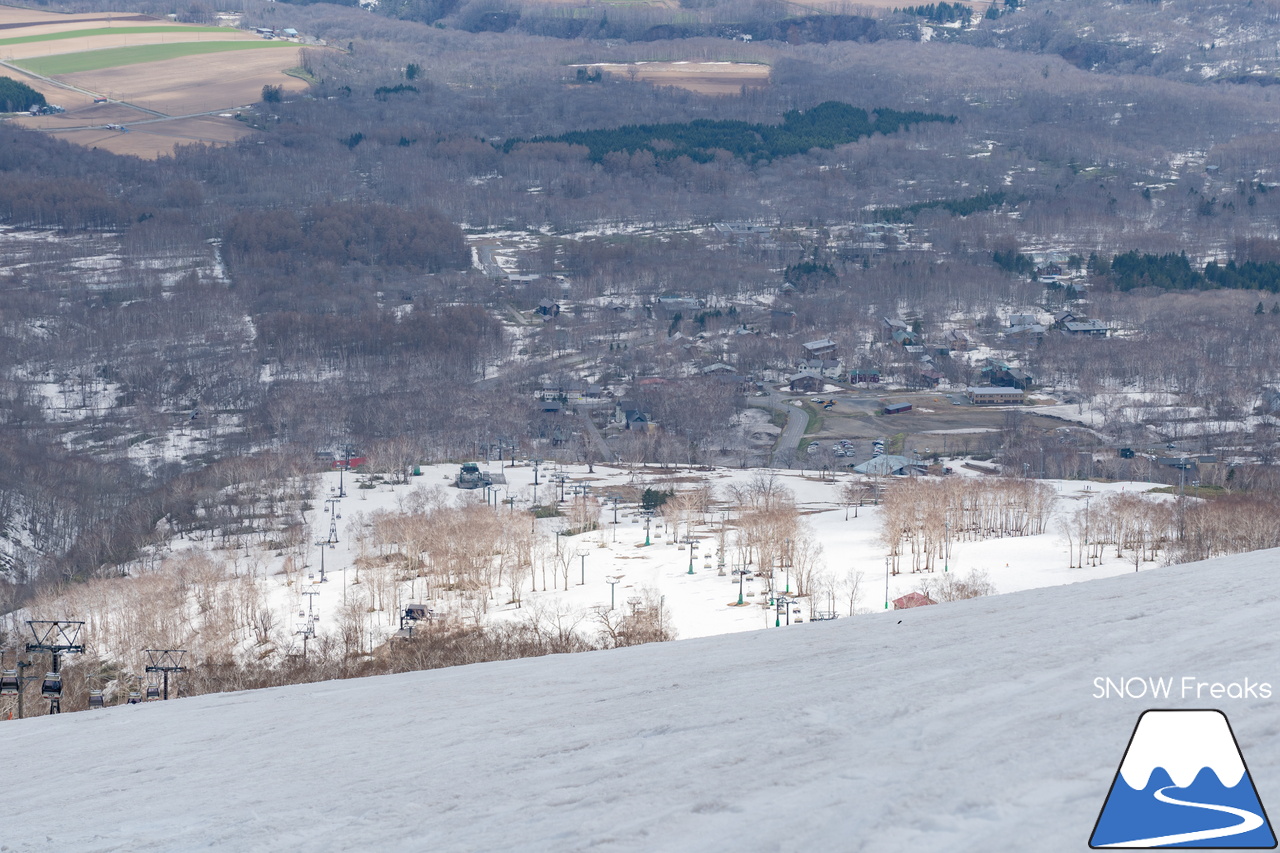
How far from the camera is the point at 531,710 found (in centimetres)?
393

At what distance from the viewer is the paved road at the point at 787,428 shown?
1587 inches

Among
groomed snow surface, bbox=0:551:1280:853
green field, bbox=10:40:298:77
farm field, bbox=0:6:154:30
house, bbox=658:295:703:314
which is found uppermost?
farm field, bbox=0:6:154:30

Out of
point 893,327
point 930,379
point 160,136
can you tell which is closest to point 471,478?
point 930,379

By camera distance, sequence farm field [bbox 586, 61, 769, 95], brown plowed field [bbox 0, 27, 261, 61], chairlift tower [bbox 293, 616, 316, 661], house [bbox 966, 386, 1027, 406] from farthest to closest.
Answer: farm field [bbox 586, 61, 769, 95] < brown plowed field [bbox 0, 27, 261, 61] < house [bbox 966, 386, 1027, 406] < chairlift tower [bbox 293, 616, 316, 661]

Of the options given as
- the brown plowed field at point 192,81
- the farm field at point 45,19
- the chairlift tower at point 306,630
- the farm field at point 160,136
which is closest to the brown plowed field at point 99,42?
the farm field at point 45,19

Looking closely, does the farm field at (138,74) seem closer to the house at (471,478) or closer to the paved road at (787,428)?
the paved road at (787,428)

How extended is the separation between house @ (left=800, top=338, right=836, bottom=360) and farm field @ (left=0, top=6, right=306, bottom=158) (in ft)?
182

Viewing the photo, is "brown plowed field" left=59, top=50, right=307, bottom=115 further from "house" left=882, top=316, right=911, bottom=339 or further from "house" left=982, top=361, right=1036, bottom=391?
"house" left=982, top=361, right=1036, bottom=391

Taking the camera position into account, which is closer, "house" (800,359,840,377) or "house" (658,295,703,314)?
"house" (800,359,840,377)

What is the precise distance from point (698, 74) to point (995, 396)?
3155 inches

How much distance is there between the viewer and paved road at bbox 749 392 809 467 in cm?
4032

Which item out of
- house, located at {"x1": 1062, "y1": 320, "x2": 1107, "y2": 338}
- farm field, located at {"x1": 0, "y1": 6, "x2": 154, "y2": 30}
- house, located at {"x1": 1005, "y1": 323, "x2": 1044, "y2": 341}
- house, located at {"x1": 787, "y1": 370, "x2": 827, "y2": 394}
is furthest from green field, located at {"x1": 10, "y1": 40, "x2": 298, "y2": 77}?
house, located at {"x1": 1062, "y1": 320, "x2": 1107, "y2": 338}

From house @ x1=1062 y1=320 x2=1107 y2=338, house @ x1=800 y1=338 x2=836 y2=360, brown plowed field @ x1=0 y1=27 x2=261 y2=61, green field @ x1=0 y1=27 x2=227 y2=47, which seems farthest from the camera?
green field @ x1=0 y1=27 x2=227 y2=47

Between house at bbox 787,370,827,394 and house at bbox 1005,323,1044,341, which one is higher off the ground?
house at bbox 1005,323,1044,341
